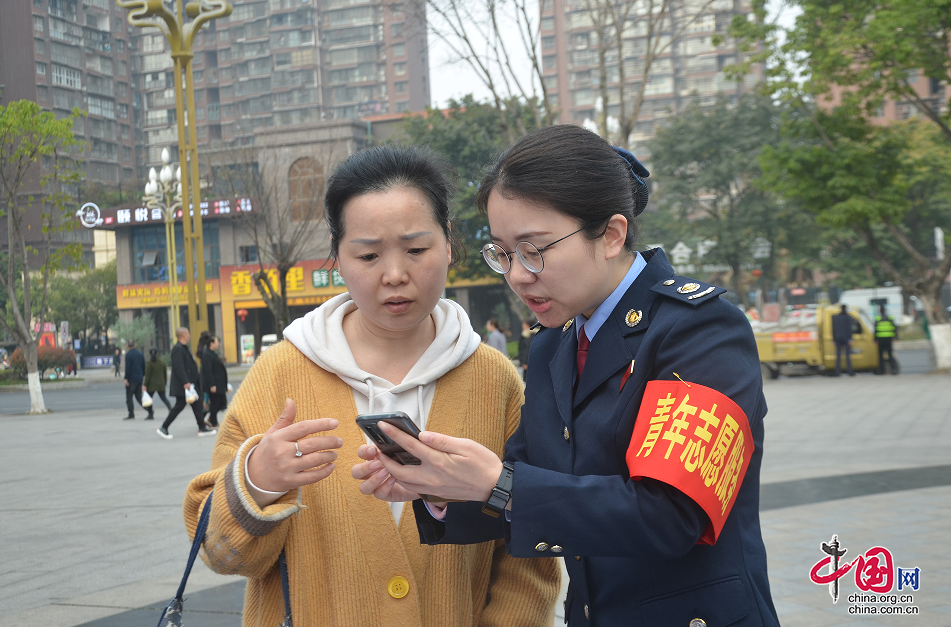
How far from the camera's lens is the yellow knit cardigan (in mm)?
1838

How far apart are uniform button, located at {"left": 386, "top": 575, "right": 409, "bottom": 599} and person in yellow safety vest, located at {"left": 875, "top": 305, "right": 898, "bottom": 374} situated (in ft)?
56.8

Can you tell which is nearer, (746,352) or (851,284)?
(746,352)

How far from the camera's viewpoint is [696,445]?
1.38 m

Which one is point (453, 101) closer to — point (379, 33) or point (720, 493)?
point (720, 493)

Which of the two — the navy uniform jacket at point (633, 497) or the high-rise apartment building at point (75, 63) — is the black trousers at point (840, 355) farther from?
the navy uniform jacket at point (633, 497)

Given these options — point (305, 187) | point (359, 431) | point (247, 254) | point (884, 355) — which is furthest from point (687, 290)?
point (247, 254)

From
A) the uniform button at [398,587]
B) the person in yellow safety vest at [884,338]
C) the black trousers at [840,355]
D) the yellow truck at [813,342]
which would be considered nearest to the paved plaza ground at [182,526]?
the uniform button at [398,587]

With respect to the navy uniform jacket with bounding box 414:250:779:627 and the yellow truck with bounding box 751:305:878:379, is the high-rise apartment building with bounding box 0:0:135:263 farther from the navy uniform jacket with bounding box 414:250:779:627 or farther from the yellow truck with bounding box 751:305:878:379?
the yellow truck with bounding box 751:305:878:379

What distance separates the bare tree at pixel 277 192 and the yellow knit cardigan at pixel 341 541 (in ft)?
73.8

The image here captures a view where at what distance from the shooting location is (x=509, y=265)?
1.69m

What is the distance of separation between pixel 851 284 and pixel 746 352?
35.4 metres

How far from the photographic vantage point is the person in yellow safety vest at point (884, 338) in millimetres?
17188

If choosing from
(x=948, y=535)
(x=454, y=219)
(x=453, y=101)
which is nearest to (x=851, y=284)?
(x=453, y=101)

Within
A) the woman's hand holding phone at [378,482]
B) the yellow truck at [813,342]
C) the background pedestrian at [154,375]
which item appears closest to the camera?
the woman's hand holding phone at [378,482]
